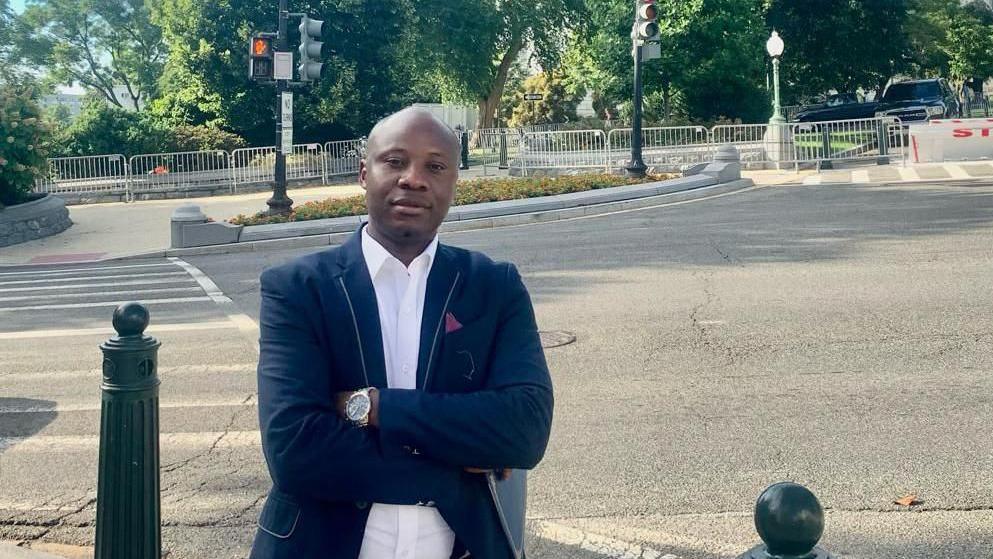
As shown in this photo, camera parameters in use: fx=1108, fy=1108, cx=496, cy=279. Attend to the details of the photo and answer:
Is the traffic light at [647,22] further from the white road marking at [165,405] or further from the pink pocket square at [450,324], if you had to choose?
the pink pocket square at [450,324]

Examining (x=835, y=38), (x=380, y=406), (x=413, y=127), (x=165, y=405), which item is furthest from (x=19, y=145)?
(x=835, y=38)

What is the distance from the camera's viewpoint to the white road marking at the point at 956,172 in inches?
858

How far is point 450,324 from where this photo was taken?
102 inches

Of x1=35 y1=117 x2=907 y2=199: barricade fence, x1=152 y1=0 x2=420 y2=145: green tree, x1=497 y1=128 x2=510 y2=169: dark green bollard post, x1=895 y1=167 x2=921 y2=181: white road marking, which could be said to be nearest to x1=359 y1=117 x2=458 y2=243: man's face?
x1=895 y1=167 x2=921 y2=181: white road marking

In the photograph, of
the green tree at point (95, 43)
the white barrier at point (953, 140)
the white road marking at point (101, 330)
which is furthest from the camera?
the green tree at point (95, 43)

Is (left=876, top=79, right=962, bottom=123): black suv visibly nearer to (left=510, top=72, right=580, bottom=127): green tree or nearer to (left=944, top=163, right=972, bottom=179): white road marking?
(left=944, top=163, right=972, bottom=179): white road marking

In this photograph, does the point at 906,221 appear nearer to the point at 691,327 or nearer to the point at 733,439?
the point at 691,327

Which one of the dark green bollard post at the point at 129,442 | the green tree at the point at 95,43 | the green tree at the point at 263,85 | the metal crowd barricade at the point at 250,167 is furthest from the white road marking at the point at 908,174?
the green tree at the point at 95,43

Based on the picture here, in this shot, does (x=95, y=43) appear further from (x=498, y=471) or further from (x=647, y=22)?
(x=498, y=471)

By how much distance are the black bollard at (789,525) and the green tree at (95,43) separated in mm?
60566

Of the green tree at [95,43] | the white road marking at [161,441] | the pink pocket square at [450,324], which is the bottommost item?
the white road marking at [161,441]

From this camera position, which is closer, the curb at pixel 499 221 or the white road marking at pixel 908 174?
the curb at pixel 499 221

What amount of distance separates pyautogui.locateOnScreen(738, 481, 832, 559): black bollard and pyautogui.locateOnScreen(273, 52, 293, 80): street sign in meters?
19.7

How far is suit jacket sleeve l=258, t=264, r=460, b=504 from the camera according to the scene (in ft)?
8.09
